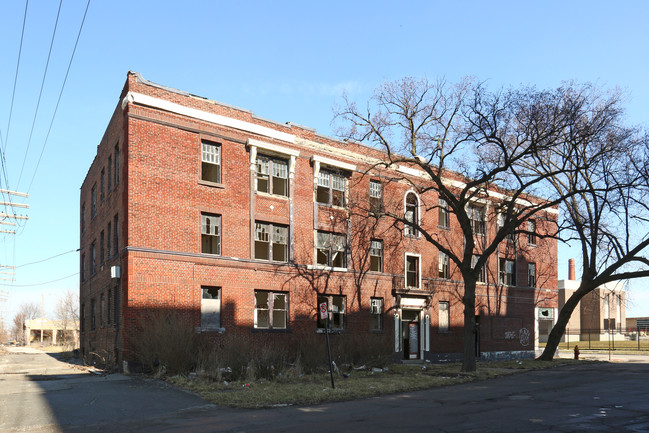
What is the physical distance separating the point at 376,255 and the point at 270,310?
794 cm

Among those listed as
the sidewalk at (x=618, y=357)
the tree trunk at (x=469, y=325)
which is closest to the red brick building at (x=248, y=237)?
the tree trunk at (x=469, y=325)

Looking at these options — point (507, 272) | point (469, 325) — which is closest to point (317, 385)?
point (469, 325)

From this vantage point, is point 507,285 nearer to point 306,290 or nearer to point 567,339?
point 306,290

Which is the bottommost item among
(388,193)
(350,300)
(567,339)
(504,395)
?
(567,339)

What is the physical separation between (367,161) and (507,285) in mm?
16127

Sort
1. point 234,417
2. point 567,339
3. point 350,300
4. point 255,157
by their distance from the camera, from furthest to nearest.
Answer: point 567,339 < point 350,300 < point 255,157 < point 234,417

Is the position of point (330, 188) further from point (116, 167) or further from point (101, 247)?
Answer: point (101, 247)

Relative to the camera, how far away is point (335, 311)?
30.1 metres

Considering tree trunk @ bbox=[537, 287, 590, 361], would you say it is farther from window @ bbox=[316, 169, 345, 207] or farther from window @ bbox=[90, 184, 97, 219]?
window @ bbox=[90, 184, 97, 219]

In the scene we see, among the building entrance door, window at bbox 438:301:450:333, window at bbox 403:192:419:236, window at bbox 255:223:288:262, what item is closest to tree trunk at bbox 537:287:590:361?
window at bbox 438:301:450:333

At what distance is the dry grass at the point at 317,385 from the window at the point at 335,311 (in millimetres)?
4341

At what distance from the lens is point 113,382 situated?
20.2 m

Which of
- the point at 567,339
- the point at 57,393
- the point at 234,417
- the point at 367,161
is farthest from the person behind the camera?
the point at 567,339

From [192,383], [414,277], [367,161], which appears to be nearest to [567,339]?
[414,277]
